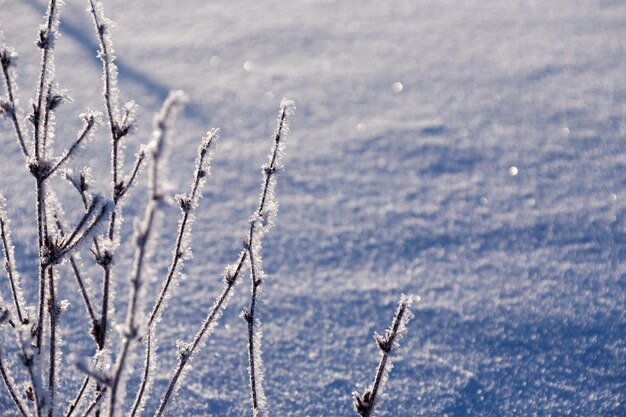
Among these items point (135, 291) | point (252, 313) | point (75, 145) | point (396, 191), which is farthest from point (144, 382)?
point (396, 191)

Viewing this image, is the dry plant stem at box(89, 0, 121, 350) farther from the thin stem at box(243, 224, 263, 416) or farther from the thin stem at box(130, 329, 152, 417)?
the thin stem at box(243, 224, 263, 416)

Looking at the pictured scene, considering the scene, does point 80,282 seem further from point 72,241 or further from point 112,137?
point 112,137

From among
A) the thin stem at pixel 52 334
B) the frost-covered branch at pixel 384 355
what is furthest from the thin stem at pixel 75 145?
the frost-covered branch at pixel 384 355

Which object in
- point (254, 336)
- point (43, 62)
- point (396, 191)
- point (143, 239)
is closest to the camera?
point (143, 239)

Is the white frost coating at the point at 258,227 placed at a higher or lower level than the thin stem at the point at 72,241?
lower

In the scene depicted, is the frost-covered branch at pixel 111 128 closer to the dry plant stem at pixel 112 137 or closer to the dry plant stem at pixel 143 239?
the dry plant stem at pixel 112 137

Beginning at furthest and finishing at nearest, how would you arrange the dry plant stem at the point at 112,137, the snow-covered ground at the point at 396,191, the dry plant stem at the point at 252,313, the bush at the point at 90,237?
1. the snow-covered ground at the point at 396,191
2. the dry plant stem at the point at 252,313
3. the dry plant stem at the point at 112,137
4. the bush at the point at 90,237

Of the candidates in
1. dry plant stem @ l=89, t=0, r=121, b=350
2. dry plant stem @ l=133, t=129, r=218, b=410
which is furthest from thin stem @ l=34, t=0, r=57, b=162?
dry plant stem @ l=133, t=129, r=218, b=410

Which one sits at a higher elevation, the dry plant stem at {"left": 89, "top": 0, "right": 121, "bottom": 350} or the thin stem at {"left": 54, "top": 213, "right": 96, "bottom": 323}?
the dry plant stem at {"left": 89, "top": 0, "right": 121, "bottom": 350}

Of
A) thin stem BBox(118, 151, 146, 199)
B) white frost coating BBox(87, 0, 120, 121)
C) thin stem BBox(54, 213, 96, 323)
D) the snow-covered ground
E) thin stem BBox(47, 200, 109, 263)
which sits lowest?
the snow-covered ground
